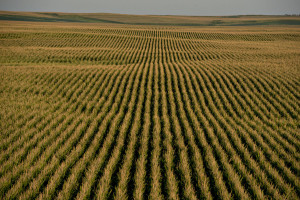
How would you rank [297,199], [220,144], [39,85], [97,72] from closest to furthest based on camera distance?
[297,199] → [220,144] → [39,85] → [97,72]

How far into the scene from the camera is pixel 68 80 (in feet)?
36.2

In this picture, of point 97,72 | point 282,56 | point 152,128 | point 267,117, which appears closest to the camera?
point 152,128

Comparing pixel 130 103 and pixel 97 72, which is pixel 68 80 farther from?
pixel 130 103

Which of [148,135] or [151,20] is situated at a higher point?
[151,20]

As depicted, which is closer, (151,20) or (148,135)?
(148,135)

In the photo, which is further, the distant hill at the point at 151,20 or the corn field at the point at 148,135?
the distant hill at the point at 151,20

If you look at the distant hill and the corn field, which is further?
the distant hill

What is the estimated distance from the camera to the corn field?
3670mm

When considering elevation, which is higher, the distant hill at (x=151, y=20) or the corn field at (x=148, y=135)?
the distant hill at (x=151, y=20)

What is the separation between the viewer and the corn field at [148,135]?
3.67 metres

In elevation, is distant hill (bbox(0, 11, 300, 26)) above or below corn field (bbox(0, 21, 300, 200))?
above

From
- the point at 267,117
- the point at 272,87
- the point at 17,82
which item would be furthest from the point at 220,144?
the point at 17,82

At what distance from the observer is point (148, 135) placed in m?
5.75

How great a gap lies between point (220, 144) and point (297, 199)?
2.19 meters
